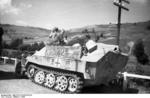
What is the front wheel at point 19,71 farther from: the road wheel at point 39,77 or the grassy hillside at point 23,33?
the grassy hillside at point 23,33

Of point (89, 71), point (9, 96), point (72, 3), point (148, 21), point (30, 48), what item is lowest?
point (9, 96)

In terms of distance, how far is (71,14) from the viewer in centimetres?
479

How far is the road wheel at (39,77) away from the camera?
4.86 metres

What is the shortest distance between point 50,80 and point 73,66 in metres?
0.89

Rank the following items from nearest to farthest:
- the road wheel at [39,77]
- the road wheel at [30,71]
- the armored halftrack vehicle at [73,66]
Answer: the armored halftrack vehicle at [73,66]
the road wheel at [39,77]
the road wheel at [30,71]

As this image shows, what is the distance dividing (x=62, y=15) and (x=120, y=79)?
240 centimetres

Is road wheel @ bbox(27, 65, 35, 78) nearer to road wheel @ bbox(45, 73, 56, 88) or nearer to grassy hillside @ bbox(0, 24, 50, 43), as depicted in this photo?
road wheel @ bbox(45, 73, 56, 88)

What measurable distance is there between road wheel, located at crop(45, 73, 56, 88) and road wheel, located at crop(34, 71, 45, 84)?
0.42 ft

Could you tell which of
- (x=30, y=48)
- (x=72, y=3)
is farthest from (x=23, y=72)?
(x=72, y=3)

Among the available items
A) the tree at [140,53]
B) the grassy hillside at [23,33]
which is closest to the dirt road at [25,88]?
the tree at [140,53]

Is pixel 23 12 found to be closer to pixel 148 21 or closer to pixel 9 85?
pixel 9 85

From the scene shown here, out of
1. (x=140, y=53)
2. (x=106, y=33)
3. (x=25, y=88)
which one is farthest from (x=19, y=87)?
(x=140, y=53)

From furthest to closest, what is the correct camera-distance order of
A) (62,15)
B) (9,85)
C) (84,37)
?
(84,37) → (62,15) → (9,85)

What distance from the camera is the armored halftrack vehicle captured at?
13.3 feet
